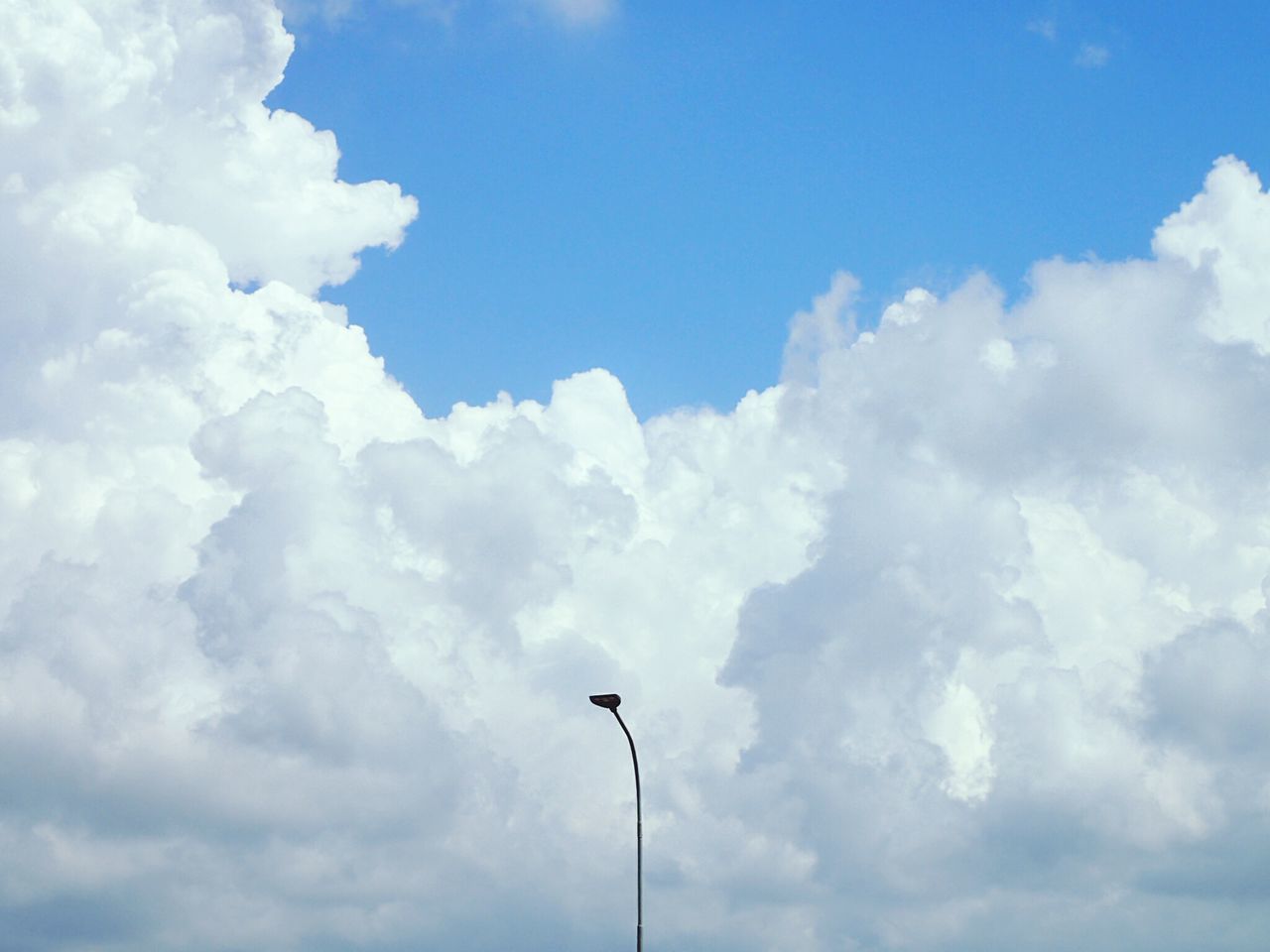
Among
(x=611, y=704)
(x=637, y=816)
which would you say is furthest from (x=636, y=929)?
(x=611, y=704)

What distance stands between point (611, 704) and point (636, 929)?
917cm

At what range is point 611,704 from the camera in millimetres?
42906

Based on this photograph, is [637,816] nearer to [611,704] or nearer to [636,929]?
[636,929]

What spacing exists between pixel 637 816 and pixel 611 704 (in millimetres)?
7794

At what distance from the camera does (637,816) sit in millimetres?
48625

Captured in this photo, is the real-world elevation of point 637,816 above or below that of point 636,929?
above

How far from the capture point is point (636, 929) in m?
46.1

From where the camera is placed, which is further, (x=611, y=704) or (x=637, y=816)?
(x=637, y=816)

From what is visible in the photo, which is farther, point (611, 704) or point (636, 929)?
point (636, 929)

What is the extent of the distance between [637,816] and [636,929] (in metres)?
4.22

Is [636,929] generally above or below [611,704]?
below
